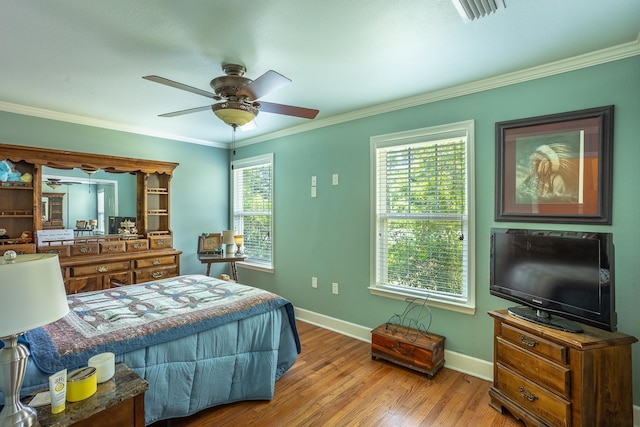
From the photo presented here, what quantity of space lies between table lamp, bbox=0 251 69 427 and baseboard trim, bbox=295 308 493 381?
106 inches

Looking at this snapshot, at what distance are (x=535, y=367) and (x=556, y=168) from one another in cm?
134

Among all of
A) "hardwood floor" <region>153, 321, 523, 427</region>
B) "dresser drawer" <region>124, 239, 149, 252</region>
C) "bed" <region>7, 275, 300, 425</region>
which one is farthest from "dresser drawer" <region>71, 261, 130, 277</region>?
"hardwood floor" <region>153, 321, 523, 427</region>

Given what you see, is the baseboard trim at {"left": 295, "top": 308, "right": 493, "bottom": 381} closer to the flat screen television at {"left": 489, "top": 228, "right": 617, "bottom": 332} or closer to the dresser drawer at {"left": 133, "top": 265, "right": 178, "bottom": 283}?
the flat screen television at {"left": 489, "top": 228, "right": 617, "bottom": 332}

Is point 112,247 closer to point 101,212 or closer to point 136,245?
point 136,245

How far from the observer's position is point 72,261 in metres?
3.19

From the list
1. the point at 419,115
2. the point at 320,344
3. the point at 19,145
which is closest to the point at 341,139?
the point at 419,115

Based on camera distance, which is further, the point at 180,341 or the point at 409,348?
the point at 409,348

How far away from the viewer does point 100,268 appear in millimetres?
3334

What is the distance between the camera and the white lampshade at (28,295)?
0.94 metres

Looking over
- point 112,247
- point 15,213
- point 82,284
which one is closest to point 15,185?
point 15,213

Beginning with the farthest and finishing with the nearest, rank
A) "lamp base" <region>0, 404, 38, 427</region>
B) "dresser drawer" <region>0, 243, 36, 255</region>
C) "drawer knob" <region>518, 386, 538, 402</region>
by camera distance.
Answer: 1. "dresser drawer" <region>0, 243, 36, 255</region>
2. "drawer knob" <region>518, 386, 538, 402</region>
3. "lamp base" <region>0, 404, 38, 427</region>

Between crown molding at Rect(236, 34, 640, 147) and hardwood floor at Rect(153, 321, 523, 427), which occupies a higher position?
crown molding at Rect(236, 34, 640, 147)

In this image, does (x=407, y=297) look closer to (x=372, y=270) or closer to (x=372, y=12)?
(x=372, y=270)

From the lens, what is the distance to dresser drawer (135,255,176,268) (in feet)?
11.9
